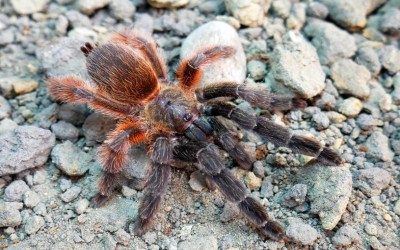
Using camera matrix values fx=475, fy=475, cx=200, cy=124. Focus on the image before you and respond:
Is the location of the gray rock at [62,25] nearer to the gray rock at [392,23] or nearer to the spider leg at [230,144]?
the spider leg at [230,144]

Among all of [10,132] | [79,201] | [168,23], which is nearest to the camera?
[79,201]

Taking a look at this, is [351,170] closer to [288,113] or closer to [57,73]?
[288,113]

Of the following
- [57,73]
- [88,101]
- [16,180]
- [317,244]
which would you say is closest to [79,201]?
[16,180]

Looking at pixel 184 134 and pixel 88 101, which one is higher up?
pixel 88 101

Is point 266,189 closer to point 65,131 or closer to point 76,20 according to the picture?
point 65,131

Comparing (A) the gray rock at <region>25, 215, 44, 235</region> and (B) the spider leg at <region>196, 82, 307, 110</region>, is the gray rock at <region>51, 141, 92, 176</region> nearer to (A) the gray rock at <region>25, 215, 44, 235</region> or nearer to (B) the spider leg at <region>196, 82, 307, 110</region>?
(A) the gray rock at <region>25, 215, 44, 235</region>
